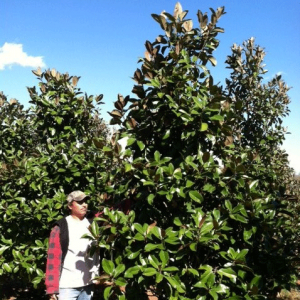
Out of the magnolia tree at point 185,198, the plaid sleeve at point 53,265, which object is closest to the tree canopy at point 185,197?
the magnolia tree at point 185,198

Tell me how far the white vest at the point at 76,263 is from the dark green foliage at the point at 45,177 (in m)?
1.25

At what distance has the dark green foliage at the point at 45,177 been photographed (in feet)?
16.5

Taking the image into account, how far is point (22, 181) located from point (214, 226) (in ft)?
10.9

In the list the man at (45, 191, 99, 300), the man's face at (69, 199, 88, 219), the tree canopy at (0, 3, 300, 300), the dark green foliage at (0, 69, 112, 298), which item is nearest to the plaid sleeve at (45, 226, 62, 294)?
the man at (45, 191, 99, 300)

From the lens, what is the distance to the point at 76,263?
3.68 meters

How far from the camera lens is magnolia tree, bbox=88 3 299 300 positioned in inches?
116

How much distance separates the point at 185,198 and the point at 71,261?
1.48 m

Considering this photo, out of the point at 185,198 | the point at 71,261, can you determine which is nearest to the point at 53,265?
the point at 71,261

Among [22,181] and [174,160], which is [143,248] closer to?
[174,160]

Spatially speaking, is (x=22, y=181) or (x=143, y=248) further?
(x=22, y=181)

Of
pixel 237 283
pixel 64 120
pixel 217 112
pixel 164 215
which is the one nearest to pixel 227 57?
pixel 64 120

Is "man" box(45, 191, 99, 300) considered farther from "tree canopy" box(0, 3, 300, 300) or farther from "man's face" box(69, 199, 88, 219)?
"tree canopy" box(0, 3, 300, 300)

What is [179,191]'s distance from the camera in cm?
307

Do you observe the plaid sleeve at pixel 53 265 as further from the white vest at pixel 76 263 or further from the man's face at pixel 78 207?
the man's face at pixel 78 207
